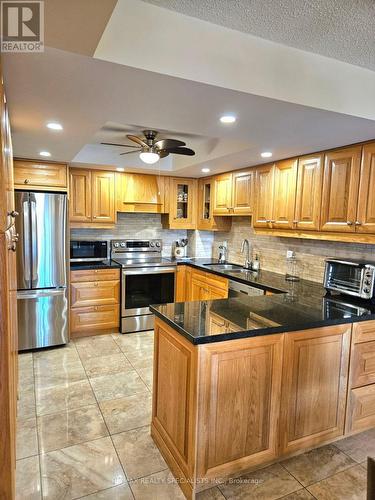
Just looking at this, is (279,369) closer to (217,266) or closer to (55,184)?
(217,266)

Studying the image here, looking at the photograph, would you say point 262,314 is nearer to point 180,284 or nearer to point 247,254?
point 247,254

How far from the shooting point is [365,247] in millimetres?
2895

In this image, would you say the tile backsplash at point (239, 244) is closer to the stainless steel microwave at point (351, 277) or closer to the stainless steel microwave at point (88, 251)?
the stainless steel microwave at point (88, 251)

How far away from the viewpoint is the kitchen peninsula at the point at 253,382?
5.80 ft

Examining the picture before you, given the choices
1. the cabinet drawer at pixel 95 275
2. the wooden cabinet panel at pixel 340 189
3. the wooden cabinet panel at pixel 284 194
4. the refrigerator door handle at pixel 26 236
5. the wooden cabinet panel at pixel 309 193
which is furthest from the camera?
the cabinet drawer at pixel 95 275

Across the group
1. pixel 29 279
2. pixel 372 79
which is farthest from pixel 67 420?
pixel 372 79

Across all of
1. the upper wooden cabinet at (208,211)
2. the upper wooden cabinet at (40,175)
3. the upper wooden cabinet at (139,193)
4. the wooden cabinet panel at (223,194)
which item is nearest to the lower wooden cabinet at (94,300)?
the upper wooden cabinet at (139,193)

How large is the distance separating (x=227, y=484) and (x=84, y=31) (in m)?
2.34

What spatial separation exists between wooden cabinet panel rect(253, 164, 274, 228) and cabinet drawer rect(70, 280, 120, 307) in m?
1.97

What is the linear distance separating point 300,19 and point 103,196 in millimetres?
3307

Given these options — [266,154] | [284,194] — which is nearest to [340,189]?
[284,194]

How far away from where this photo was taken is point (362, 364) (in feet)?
7.38

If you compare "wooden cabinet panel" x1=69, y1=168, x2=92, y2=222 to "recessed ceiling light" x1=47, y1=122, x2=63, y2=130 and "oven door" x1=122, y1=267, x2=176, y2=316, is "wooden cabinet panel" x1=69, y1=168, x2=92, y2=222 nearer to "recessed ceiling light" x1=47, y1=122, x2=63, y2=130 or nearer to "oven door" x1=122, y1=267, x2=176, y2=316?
"oven door" x1=122, y1=267, x2=176, y2=316

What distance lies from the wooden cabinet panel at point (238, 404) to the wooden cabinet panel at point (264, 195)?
1.88 meters
